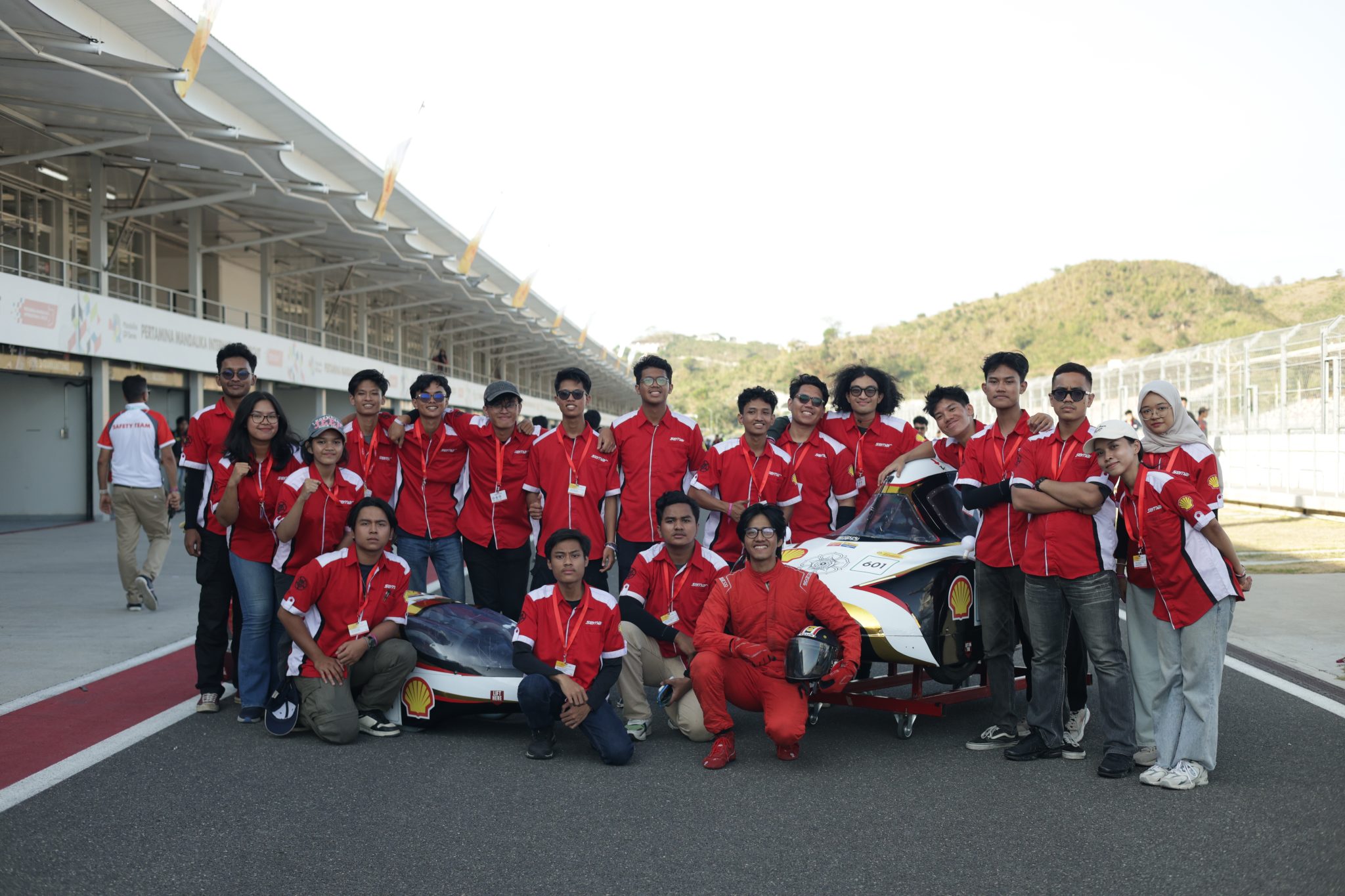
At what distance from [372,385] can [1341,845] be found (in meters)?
5.68

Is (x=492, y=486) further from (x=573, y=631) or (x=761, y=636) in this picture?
(x=761, y=636)

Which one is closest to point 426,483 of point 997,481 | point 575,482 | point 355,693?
point 575,482

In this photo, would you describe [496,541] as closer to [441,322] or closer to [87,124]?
[87,124]

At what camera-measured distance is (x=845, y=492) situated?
7.32m

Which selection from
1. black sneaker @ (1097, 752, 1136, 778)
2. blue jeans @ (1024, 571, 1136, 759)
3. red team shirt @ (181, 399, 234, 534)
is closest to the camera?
black sneaker @ (1097, 752, 1136, 778)

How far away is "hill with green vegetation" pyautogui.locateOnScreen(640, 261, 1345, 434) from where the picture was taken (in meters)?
101

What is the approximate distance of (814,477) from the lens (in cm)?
710

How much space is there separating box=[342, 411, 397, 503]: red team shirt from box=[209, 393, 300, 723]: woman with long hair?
2.37ft

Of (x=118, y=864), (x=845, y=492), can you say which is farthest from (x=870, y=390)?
(x=118, y=864)

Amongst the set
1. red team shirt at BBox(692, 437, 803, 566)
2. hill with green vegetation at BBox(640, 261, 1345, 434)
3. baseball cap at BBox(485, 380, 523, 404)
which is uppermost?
hill with green vegetation at BBox(640, 261, 1345, 434)

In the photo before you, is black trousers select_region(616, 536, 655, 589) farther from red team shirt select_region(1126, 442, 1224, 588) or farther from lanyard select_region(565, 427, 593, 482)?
red team shirt select_region(1126, 442, 1224, 588)

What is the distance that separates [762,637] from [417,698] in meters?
1.96

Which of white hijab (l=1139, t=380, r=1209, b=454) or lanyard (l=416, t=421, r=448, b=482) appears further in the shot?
lanyard (l=416, t=421, r=448, b=482)

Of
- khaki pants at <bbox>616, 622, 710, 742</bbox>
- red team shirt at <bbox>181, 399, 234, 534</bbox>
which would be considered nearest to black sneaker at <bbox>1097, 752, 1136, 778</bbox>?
khaki pants at <bbox>616, 622, 710, 742</bbox>
